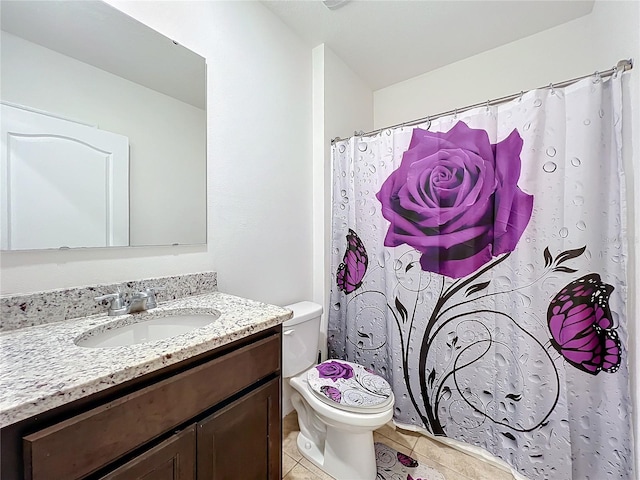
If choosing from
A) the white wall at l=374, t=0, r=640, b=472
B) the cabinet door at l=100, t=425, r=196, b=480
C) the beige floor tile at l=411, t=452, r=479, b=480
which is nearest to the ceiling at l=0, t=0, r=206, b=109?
the cabinet door at l=100, t=425, r=196, b=480

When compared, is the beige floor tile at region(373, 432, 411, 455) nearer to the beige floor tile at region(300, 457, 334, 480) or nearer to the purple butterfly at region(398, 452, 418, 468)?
the purple butterfly at region(398, 452, 418, 468)

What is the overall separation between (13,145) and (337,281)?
1.60 meters

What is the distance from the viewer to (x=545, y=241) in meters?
1.23

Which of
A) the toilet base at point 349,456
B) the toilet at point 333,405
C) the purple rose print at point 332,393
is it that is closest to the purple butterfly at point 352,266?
the toilet at point 333,405

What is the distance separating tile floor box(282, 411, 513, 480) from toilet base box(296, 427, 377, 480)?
0.25 feet

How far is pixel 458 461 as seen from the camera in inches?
56.0

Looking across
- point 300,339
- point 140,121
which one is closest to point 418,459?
point 300,339

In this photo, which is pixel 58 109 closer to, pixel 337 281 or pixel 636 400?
pixel 337 281

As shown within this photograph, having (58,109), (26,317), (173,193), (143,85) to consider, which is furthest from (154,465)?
(143,85)

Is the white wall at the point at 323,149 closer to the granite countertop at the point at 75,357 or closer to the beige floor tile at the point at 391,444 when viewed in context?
the beige floor tile at the point at 391,444

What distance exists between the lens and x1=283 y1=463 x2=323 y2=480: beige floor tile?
1.32 metres

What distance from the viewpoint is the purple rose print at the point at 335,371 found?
1389mm

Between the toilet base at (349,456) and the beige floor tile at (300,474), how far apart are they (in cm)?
7

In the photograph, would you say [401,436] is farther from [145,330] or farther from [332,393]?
[145,330]
